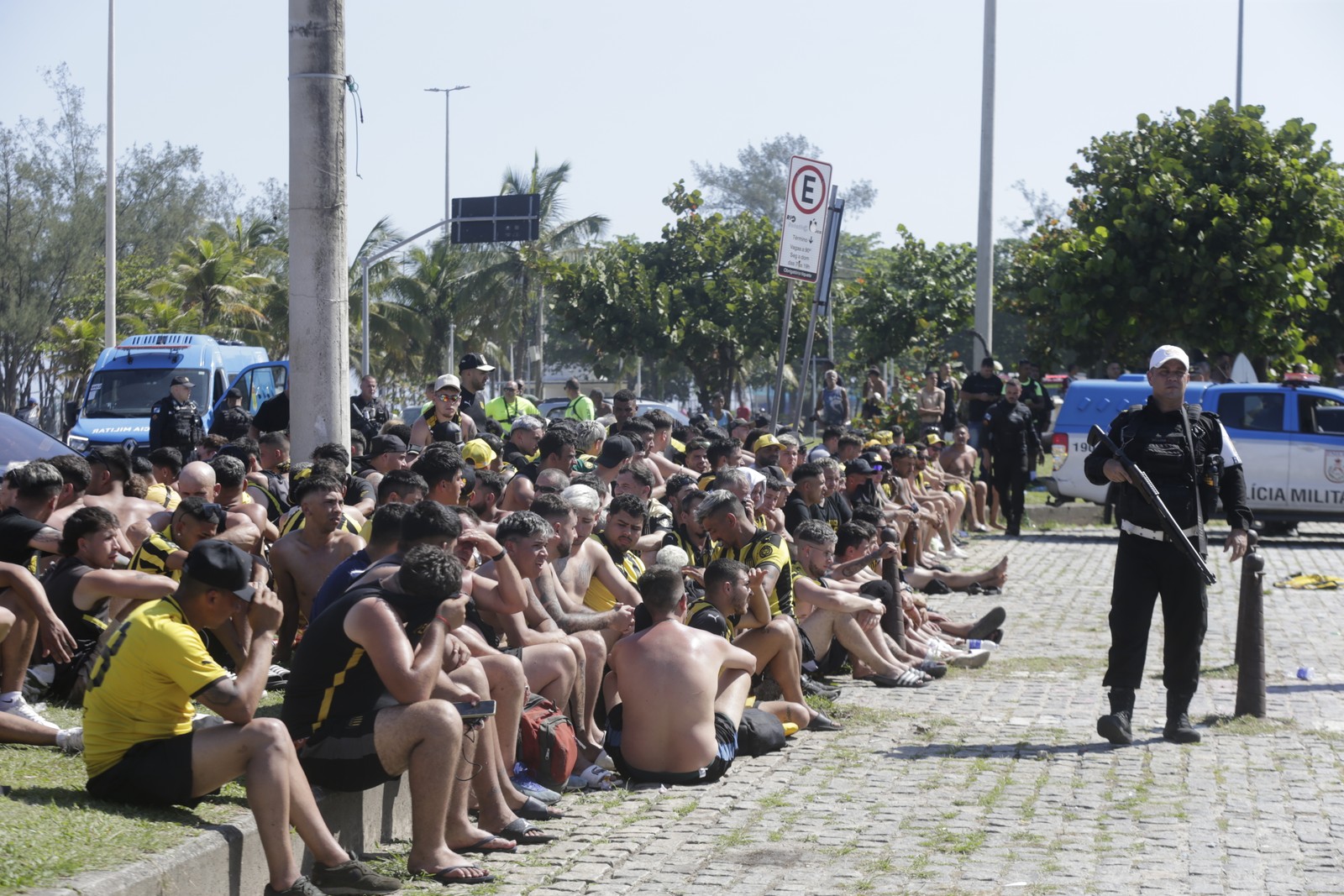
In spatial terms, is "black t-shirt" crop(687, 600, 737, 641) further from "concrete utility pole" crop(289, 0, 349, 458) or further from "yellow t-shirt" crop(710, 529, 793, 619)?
"concrete utility pole" crop(289, 0, 349, 458)

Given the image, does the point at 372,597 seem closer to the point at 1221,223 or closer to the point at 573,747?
the point at 573,747

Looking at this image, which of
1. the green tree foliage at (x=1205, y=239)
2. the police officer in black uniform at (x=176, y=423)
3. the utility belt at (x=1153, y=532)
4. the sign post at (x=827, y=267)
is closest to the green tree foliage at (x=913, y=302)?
the green tree foliage at (x=1205, y=239)

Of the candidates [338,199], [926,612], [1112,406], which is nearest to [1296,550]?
[1112,406]

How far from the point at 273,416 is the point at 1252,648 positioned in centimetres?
923

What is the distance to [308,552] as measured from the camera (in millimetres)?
8656

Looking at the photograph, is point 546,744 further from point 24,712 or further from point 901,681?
point 901,681

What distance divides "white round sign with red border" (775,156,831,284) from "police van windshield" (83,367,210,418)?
1408 centimetres

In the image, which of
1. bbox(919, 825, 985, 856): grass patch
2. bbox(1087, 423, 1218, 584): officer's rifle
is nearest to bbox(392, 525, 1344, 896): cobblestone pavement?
bbox(919, 825, 985, 856): grass patch

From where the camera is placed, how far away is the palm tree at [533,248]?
51.8 metres

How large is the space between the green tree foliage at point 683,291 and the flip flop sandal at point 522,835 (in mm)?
35569

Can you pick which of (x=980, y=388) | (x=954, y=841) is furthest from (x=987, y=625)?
(x=980, y=388)

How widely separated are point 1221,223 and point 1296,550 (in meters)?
6.56

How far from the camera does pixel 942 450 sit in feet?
68.0

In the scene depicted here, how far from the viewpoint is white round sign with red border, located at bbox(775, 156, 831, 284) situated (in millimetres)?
12961
